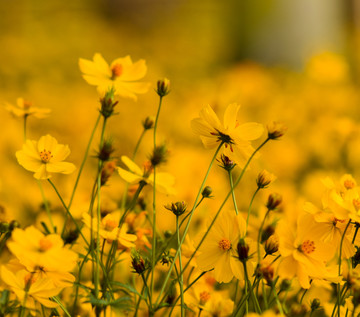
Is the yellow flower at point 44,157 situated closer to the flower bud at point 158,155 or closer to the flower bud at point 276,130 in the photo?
the flower bud at point 158,155

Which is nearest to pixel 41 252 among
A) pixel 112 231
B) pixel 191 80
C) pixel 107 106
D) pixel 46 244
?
pixel 46 244

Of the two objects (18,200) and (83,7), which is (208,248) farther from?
(83,7)

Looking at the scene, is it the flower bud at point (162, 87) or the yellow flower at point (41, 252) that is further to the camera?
the flower bud at point (162, 87)

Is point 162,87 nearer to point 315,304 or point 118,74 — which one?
point 118,74

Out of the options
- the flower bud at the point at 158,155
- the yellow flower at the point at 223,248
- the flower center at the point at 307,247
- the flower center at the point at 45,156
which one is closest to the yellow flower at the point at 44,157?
the flower center at the point at 45,156

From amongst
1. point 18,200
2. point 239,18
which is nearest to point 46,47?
point 239,18

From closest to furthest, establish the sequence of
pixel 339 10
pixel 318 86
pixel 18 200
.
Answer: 1. pixel 18 200
2. pixel 318 86
3. pixel 339 10
